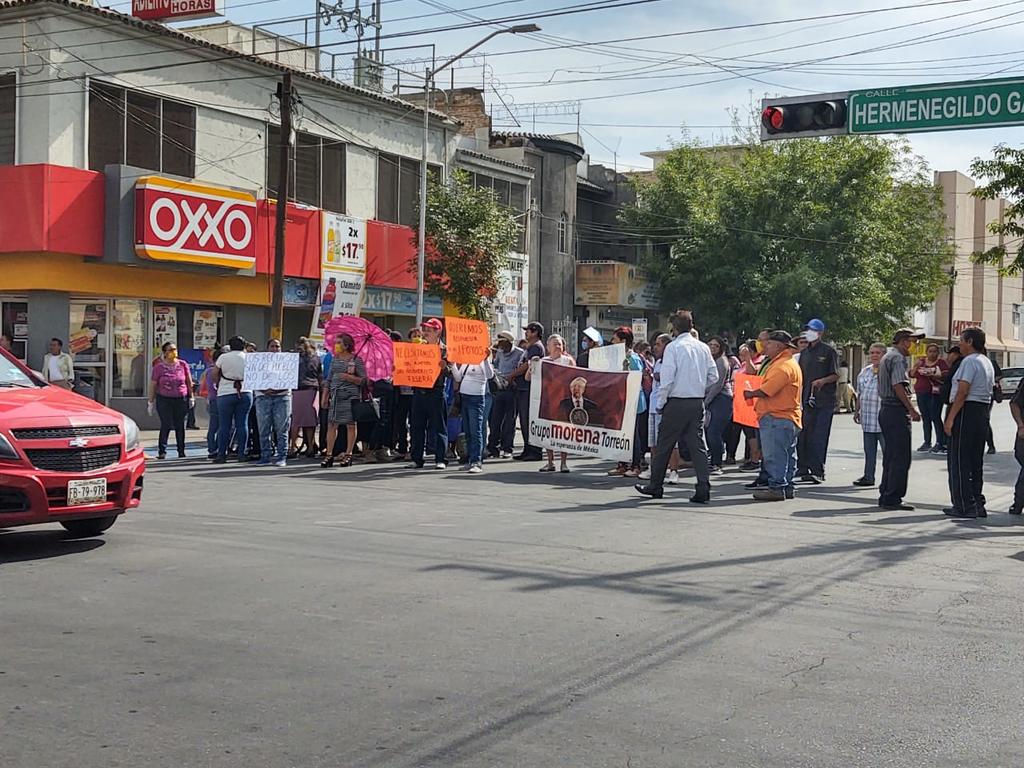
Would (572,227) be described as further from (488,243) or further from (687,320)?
(687,320)

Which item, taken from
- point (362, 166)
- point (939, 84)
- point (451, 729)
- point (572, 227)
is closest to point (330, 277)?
point (362, 166)

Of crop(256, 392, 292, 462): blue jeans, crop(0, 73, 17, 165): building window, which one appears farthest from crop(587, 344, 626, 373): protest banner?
crop(0, 73, 17, 165): building window

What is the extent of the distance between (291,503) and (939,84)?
9.49 meters

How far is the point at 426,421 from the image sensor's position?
16.8 metres

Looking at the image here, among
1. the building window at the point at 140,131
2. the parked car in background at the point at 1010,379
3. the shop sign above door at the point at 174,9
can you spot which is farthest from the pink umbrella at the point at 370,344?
the parked car in background at the point at 1010,379

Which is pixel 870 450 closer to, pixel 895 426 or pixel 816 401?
pixel 816 401

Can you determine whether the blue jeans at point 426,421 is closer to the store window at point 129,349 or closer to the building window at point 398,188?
the store window at point 129,349

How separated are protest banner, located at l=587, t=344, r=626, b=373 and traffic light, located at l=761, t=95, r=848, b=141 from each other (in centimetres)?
349

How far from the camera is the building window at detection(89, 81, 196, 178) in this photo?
24578mm

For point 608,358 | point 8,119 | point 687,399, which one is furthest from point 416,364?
point 8,119

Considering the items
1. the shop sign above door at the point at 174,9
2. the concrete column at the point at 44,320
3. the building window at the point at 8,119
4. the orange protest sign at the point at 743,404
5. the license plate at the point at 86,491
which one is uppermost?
the shop sign above door at the point at 174,9

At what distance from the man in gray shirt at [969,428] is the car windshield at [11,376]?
341 inches

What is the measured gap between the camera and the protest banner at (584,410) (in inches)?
608

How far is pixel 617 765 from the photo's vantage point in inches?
179
